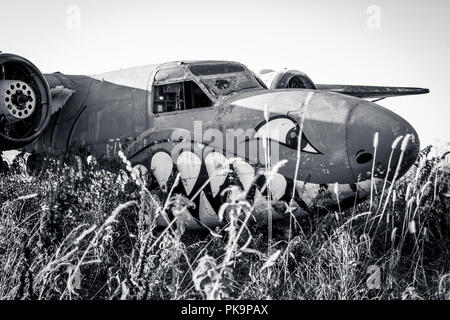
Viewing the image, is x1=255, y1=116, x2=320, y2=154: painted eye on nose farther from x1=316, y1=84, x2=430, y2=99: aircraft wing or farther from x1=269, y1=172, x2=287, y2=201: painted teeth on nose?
x1=316, y1=84, x2=430, y2=99: aircraft wing

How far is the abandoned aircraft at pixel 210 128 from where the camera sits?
461 cm

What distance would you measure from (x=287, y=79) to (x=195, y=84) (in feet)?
9.21

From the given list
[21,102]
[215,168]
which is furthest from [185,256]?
[21,102]

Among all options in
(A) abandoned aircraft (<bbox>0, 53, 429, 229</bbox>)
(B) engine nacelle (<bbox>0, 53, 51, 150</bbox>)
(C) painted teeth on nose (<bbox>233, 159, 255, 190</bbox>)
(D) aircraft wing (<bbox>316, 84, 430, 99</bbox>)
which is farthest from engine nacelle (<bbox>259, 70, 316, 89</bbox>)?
(B) engine nacelle (<bbox>0, 53, 51, 150</bbox>)

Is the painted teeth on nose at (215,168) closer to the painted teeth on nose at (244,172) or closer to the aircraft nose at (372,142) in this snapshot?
the painted teeth on nose at (244,172)

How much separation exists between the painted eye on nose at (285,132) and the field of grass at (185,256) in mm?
731

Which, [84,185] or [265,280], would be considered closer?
[265,280]

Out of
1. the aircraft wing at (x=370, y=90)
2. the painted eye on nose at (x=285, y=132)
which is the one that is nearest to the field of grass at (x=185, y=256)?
the painted eye on nose at (x=285, y=132)

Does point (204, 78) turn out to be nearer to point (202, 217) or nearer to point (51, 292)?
point (202, 217)

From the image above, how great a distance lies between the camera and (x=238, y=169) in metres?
5.05

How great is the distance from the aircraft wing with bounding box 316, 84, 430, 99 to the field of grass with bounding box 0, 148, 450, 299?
480 cm

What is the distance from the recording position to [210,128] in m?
5.41
